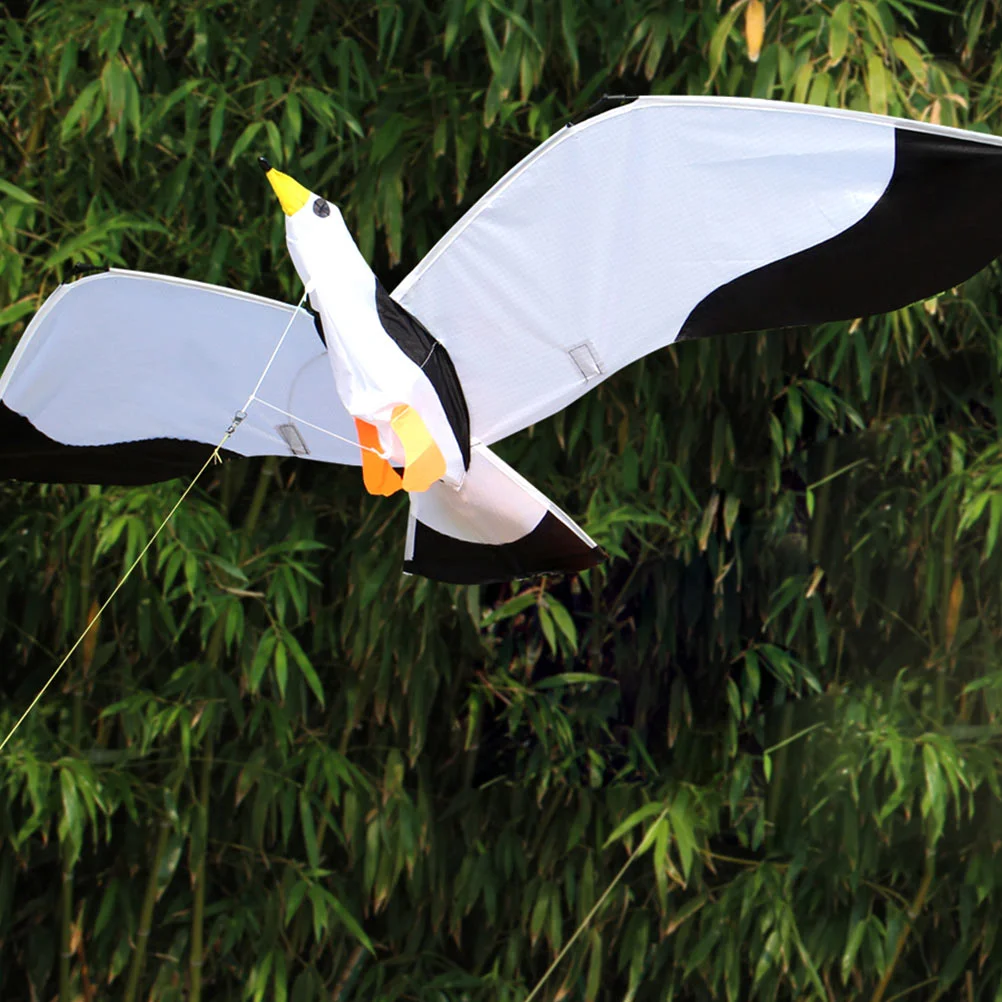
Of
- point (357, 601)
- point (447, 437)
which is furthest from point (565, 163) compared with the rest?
point (357, 601)

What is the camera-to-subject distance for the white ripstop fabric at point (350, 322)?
1.27 metres

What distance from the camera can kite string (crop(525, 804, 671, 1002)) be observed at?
2.21 m

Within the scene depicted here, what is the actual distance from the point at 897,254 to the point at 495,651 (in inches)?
41.0

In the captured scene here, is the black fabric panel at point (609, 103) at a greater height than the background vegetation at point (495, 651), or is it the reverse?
the black fabric panel at point (609, 103)

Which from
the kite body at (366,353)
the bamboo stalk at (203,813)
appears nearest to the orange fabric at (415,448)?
the kite body at (366,353)

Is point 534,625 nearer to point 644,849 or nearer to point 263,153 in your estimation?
point 644,849

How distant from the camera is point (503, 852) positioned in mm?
2307

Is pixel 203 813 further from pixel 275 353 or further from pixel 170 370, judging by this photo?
pixel 275 353

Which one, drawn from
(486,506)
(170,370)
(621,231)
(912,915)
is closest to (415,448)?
(486,506)

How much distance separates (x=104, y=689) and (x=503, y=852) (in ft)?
2.00

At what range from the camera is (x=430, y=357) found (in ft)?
4.43

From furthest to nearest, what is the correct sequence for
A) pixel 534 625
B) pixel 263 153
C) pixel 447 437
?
1. pixel 534 625
2. pixel 263 153
3. pixel 447 437

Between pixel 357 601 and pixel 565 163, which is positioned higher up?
pixel 565 163

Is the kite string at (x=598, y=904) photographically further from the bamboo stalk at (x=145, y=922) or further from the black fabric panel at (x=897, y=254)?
the black fabric panel at (x=897, y=254)
